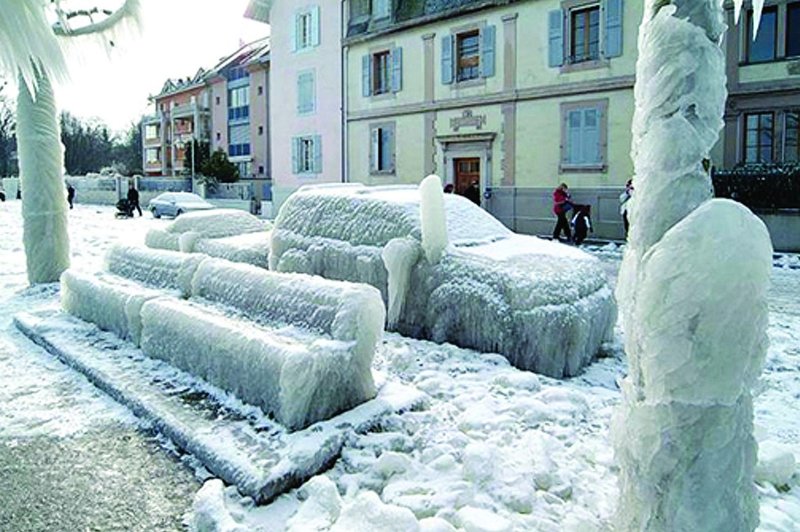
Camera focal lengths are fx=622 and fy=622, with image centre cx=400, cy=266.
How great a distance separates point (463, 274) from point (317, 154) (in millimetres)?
20422

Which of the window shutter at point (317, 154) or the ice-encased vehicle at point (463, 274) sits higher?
the window shutter at point (317, 154)

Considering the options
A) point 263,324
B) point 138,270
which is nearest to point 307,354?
point 263,324

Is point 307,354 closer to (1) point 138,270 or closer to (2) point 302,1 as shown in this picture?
(1) point 138,270

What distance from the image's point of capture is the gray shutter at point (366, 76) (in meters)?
22.8

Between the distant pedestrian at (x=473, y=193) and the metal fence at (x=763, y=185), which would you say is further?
the distant pedestrian at (x=473, y=193)

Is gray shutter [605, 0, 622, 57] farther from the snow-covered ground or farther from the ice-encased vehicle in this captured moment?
the snow-covered ground

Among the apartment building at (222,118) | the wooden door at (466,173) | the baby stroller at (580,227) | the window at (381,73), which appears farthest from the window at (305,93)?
the baby stroller at (580,227)

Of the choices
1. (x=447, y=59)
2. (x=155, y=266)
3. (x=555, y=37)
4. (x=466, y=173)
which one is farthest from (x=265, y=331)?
(x=447, y=59)

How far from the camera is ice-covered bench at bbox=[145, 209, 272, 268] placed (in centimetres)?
791

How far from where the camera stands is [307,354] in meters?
3.76

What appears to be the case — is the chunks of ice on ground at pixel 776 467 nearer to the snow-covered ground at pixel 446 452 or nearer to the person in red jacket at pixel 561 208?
the snow-covered ground at pixel 446 452

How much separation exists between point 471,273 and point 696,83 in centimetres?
343

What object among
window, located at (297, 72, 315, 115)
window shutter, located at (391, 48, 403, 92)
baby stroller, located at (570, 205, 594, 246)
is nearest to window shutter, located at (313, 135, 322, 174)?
window, located at (297, 72, 315, 115)

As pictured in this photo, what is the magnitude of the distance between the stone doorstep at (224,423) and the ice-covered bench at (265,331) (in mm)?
110
